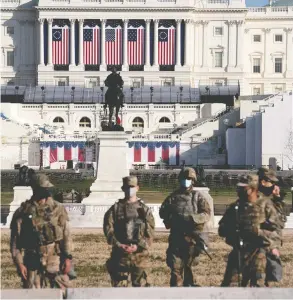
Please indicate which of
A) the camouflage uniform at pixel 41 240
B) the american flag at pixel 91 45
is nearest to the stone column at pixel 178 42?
the american flag at pixel 91 45

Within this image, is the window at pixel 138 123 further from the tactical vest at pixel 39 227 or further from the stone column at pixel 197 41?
the tactical vest at pixel 39 227

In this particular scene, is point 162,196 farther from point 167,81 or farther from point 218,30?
point 218,30

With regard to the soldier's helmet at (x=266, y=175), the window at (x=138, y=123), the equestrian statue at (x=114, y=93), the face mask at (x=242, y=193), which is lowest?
the window at (x=138, y=123)

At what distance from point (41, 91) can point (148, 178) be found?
51995 mm

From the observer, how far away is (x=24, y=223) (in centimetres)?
1620

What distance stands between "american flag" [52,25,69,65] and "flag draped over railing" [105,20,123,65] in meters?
4.51

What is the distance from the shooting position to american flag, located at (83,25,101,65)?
12675cm

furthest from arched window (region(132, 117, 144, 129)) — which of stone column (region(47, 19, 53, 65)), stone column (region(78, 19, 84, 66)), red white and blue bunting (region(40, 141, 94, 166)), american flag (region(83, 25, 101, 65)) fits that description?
stone column (region(47, 19, 53, 65))

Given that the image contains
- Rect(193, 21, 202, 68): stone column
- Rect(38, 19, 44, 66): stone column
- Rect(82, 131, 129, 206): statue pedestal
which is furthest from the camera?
Rect(193, 21, 202, 68): stone column

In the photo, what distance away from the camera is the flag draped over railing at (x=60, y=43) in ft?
415

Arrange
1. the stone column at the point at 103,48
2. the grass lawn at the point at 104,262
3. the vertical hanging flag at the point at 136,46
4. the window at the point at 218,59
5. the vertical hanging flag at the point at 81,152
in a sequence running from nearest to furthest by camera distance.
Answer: the grass lawn at the point at 104,262, the vertical hanging flag at the point at 81,152, the stone column at the point at 103,48, the vertical hanging flag at the point at 136,46, the window at the point at 218,59

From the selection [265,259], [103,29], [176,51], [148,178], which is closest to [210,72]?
[176,51]

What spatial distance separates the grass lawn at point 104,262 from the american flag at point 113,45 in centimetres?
9755

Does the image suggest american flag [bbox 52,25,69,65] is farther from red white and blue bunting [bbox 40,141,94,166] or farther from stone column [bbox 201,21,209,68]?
red white and blue bunting [bbox 40,141,94,166]
